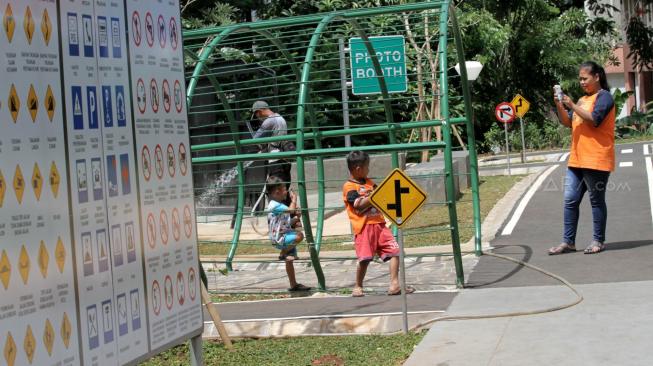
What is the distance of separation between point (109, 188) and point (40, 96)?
66cm

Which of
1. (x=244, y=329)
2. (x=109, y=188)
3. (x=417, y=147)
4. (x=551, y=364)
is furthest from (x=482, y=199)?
(x=109, y=188)

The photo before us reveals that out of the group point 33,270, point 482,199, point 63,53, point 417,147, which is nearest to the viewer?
point 33,270

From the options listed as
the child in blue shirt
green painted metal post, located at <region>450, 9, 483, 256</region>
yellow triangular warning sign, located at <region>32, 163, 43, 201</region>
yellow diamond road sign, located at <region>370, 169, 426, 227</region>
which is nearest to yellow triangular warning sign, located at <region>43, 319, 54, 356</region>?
yellow triangular warning sign, located at <region>32, 163, 43, 201</region>

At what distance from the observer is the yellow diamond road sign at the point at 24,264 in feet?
13.2

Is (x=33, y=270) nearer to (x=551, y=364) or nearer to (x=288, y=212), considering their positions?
(x=551, y=364)

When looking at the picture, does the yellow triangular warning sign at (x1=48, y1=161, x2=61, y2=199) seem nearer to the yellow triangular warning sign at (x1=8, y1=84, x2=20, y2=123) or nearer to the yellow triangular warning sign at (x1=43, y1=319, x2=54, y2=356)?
the yellow triangular warning sign at (x1=8, y1=84, x2=20, y2=123)

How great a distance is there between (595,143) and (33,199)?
7933mm

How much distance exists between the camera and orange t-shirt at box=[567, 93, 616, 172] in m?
11.0

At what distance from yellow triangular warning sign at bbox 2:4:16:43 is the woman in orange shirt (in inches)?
302

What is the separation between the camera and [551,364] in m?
6.80

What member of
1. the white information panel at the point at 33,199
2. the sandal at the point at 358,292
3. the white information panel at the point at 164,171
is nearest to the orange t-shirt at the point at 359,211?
the sandal at the point at 358,292

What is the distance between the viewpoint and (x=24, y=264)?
13.3 feet

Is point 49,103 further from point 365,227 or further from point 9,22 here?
point 365,227

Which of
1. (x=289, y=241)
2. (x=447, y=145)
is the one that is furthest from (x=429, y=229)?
(x=447, y=145)
